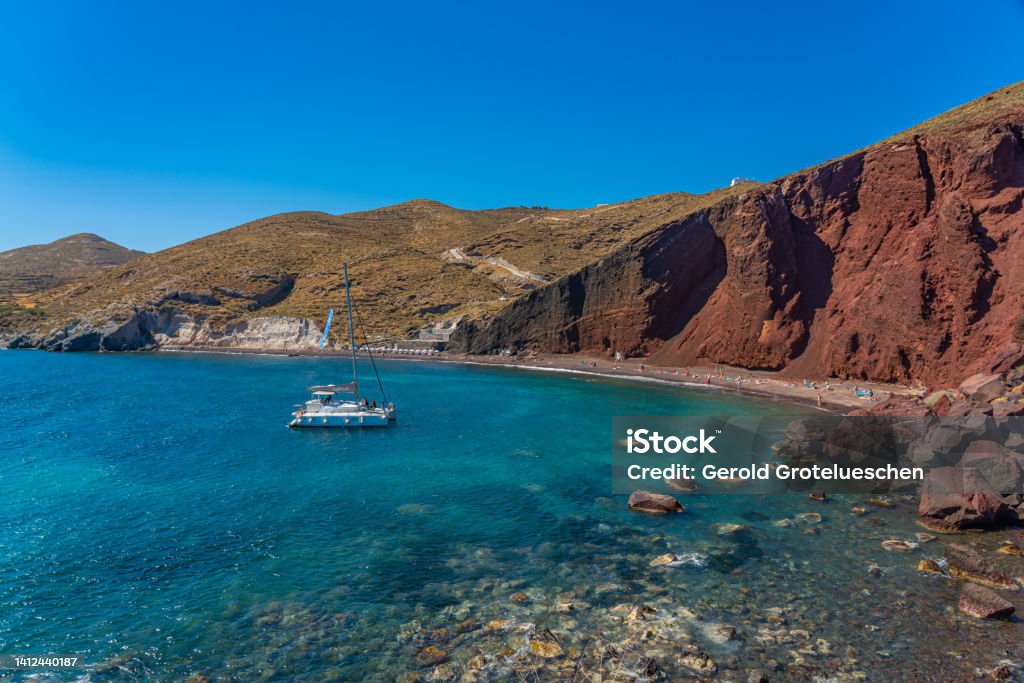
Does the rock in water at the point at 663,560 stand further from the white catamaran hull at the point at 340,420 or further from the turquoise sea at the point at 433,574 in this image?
the white catamaran hull at the point at 340,420

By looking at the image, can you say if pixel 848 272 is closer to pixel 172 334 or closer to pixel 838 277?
pixel 838 277

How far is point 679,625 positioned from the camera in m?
16.4

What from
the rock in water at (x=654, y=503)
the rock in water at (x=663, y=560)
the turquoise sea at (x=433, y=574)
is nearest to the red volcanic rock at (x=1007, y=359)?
the turquoise sea at (x=433, y=574)

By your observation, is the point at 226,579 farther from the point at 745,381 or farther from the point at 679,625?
the point at 745,381

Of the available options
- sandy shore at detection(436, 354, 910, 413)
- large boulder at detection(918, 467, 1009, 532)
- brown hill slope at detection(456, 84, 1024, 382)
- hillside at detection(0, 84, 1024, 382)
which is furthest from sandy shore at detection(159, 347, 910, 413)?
large boulder at detection(918, 467, 1009, 532)

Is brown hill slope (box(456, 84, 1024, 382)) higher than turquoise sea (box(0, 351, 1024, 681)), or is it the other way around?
brown hill slope (box(456, 84, 1024, 382))

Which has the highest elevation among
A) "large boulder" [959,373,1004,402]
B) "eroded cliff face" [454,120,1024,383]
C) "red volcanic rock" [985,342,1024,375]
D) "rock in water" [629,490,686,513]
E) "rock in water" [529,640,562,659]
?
"eroded cliff face" [454,120,1024,383]

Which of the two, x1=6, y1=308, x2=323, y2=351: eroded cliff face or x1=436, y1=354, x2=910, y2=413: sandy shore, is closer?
x1=436, y1=354, x2=910, y2=413: sandy shore

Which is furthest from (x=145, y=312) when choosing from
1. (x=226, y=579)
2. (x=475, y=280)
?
(x=226, y=579)

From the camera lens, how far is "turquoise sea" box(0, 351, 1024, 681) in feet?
48.7

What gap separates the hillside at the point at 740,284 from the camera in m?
50.8

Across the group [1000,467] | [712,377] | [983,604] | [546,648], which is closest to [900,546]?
[983,604]

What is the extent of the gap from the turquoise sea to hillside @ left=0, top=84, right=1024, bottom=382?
1436 inches

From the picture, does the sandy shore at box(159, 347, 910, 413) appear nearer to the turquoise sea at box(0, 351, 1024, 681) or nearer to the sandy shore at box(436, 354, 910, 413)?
the sandy shore at box(436, 354, 910, 413)
